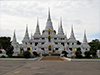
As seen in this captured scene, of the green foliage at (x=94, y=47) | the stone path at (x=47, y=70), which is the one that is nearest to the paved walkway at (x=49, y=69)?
the stone path at (x=47, y=70)

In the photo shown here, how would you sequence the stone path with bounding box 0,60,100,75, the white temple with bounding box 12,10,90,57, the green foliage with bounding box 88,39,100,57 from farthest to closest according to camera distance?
the white temple with bounding box 12,10,90,57 < the green foliage with bounding box 88,39,100,57 < the stone path with bounding box 0,60,100,75

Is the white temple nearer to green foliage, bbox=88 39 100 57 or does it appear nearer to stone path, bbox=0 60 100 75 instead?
green foliage, bbox=88 39 100 57

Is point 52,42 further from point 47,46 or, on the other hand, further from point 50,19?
point 50,19

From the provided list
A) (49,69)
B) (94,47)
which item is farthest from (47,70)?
(94,47)

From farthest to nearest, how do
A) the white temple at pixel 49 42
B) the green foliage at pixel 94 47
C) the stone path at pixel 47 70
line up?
the white temple at pixel 49 42 → the green foliage at pixel 94 47 → the stone path at pixel 47 70

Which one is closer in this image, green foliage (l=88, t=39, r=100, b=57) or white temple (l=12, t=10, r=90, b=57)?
green foliage (l=88, t=39, r=100, b=57)

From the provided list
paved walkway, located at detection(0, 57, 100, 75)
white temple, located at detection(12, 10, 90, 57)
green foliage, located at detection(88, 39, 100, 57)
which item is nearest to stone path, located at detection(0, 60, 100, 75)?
paved walkway, located at detection(0, 57, 100, 75)

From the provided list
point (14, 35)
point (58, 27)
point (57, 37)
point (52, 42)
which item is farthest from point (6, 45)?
point (58, 27)

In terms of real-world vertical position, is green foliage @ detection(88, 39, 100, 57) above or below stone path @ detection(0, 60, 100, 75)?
above

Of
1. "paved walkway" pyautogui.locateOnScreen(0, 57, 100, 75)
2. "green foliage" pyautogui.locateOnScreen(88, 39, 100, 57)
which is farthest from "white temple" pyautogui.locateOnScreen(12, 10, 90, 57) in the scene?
"paved walkway" pyautogui.locateOnScreen(0, 57, 100, 75)

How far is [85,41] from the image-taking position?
214ft

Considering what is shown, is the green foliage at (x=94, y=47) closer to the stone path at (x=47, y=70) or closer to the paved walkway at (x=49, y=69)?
the paved walkway at (x=49, y=69)

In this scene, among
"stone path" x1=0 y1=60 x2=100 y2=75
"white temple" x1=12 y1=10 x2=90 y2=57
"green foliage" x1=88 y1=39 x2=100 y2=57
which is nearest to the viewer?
"stone path" x1=0 y1=60 x2=100 y2=75

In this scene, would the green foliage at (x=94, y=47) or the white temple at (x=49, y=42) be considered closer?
the green foliage at (x=94, y=47)
